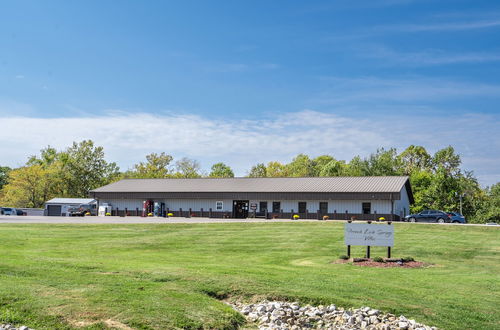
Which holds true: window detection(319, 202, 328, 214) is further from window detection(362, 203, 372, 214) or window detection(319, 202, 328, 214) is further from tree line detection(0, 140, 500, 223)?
tree line detection(0, 140, 500, 223)

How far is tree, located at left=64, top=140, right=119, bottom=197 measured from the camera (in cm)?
9356

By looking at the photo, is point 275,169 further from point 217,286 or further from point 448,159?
point 217,286

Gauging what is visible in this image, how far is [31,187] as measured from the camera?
88.5 meters

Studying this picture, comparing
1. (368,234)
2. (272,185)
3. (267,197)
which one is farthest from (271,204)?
(368,234)

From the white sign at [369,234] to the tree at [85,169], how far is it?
256 ft

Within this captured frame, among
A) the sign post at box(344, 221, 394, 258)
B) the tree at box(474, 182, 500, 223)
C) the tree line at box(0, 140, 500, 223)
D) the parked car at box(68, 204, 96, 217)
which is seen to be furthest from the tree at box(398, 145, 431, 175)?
the sign post at box(344, 221, 394, 258)

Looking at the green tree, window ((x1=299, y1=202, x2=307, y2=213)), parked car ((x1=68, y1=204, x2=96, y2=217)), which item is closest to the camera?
window ((x1=299, y1=202, x2=307, y2=213))

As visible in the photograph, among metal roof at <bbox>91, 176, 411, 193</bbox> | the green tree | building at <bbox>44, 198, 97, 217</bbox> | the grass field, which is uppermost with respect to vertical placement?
the green tree

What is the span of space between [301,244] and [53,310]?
2050 centimetres

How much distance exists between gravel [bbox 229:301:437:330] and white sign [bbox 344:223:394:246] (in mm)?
11487

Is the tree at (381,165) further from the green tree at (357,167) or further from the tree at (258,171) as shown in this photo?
the tree at (258,171)

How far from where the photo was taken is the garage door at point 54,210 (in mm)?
67750

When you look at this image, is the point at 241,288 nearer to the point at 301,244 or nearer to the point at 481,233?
the point at 301,244

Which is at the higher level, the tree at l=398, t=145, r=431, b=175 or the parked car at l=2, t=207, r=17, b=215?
the tree at l=398, t=145, r=431, b=175
